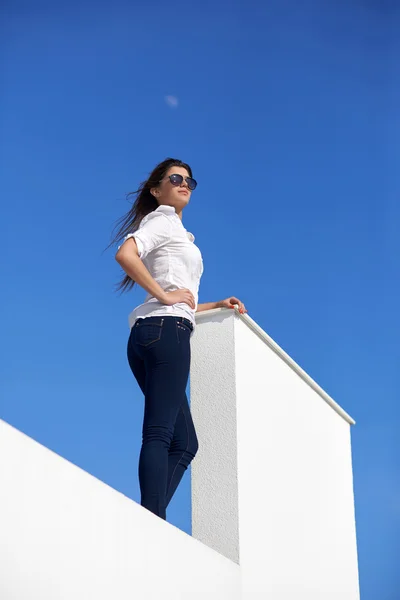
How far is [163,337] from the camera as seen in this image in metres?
3.64

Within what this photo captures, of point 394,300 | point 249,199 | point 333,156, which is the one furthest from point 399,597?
point 249,199

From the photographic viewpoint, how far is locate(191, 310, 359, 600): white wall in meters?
3.88

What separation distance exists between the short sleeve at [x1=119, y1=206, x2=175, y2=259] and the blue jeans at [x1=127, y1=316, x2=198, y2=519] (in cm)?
31

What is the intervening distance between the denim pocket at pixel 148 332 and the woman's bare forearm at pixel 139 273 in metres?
0.11

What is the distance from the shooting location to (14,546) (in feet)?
Result: 8.11

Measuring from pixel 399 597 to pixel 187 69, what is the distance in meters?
10.2

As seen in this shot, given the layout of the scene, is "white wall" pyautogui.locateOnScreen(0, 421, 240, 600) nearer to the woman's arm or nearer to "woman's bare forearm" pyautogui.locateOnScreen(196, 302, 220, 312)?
the woman's arm

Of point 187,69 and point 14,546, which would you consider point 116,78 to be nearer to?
point 187,69

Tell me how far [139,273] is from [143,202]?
0.73 meters

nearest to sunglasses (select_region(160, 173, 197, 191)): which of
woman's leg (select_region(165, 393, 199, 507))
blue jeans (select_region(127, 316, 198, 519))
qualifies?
blue jeans (select_region(127, 316, 198, 519))

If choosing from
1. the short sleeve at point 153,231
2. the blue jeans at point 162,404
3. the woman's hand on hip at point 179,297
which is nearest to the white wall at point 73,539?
the blue jeans at point 162,404

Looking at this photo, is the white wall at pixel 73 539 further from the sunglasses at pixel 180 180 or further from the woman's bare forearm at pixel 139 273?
the sunglasses at pixel 180 180

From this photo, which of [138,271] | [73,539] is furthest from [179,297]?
[73,539]

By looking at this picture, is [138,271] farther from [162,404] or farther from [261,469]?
[261,469]
